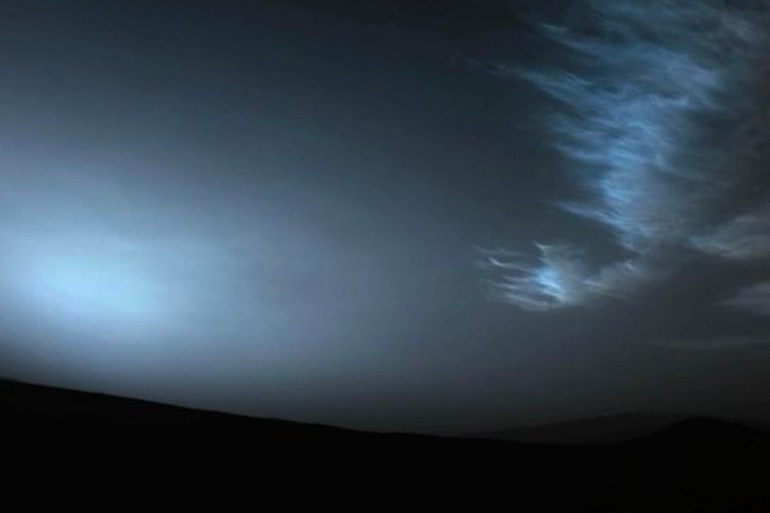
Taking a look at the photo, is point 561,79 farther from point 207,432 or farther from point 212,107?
point 207,432

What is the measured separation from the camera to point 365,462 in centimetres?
1292

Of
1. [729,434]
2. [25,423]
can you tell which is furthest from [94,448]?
[729,434]

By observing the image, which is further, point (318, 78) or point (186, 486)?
point (186, 486)

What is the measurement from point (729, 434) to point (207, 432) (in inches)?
512

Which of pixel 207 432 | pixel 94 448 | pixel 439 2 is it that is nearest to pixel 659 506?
pixel 207 432

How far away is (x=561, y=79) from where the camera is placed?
15.4 feet

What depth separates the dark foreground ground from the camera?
9.96 metres

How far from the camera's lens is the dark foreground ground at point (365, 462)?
9.96m

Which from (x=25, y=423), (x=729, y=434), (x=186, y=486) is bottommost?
(x=186, y=486)

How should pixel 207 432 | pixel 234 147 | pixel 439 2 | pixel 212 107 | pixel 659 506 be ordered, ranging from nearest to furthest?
pixel 439 2 < pixel 212 107 < pixel 234 147 < pixel 207 432 < pixel 659 506

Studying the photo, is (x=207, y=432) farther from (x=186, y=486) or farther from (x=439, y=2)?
(x=439, y=2)

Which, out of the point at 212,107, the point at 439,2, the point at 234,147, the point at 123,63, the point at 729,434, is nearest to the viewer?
the point at 439,2

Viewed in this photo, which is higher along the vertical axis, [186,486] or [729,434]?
[729,434]

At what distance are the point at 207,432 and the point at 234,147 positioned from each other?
790 centimetres
